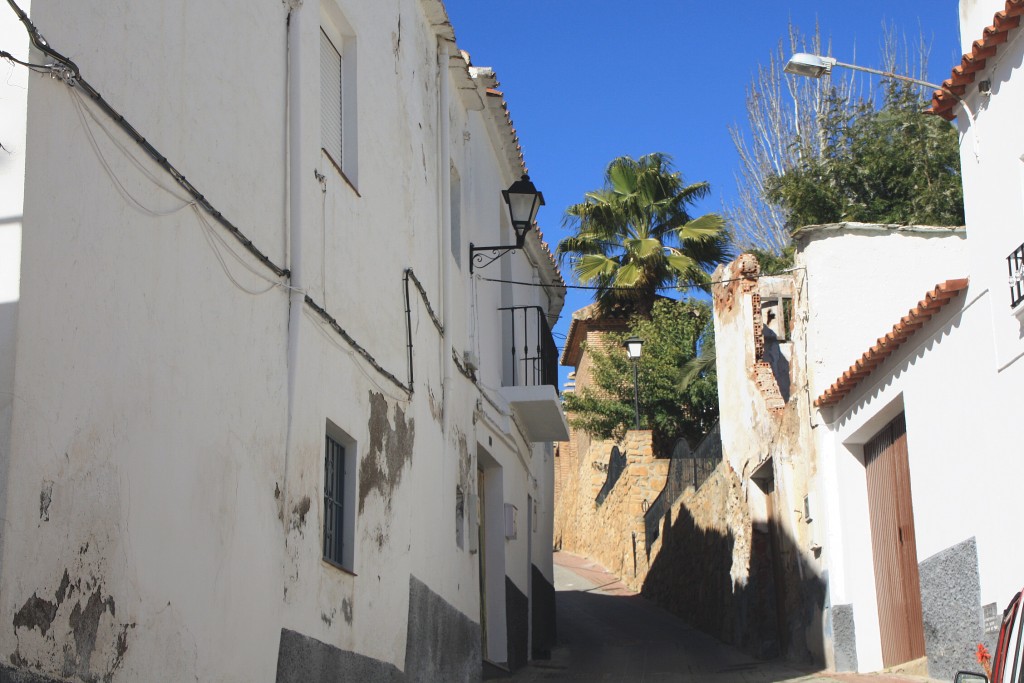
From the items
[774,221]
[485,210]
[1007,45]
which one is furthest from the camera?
[774,221]

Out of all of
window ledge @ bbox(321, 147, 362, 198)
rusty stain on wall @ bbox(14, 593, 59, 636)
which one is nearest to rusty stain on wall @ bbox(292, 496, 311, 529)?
window ledge @ bbox(321, 147, 362, 198)

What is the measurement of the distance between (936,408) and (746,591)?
7.61 meters

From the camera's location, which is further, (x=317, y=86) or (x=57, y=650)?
(x=317, y=86)

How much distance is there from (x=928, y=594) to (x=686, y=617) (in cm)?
1097

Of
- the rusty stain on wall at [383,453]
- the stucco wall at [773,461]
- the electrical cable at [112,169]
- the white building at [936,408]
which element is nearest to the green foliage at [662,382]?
the stucco wall at [773,461]

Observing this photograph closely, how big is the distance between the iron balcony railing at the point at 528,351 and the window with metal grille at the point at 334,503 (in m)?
7.19

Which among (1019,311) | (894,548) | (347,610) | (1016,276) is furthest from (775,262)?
(347,610)

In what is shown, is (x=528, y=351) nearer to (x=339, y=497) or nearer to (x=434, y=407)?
(x=434, y=407)

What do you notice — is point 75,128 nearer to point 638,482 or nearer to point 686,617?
point 686,617

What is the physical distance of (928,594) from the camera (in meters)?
11.9

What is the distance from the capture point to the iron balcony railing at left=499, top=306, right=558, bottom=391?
→ 53.2ft

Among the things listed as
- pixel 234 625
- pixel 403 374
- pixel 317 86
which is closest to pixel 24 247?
pixel 234 625

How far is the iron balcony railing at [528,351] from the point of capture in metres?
16.2

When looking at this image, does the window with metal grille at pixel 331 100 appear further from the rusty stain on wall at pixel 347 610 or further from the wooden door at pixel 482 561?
the wooden door at pixel 482 561
